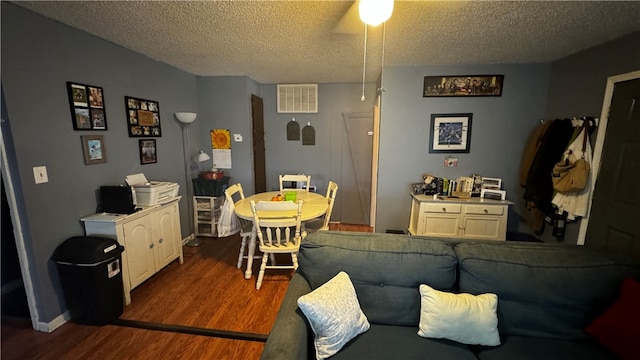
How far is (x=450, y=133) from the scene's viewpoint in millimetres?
3131

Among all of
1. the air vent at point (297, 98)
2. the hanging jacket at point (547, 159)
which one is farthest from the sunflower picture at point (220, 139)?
the hanging jacket at point (547, 159)

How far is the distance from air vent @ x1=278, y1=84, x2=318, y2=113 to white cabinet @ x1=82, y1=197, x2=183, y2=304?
7.63 feet

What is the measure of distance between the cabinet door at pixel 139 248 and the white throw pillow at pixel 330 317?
6.19 ft

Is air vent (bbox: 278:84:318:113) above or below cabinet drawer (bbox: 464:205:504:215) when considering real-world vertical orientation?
above

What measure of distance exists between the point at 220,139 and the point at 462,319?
11.8ft

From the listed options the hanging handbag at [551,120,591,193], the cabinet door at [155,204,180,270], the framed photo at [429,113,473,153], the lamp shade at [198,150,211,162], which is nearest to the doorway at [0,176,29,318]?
the cabinet door at [155,204,180,270]

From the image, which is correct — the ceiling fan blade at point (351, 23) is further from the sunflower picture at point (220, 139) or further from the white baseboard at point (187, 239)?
the white baseboard at point (187, 239)

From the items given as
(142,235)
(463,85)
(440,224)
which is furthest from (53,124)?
(463,85)

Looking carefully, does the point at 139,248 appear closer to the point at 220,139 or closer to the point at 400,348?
the point at 220,139

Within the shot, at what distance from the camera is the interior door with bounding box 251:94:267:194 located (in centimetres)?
398

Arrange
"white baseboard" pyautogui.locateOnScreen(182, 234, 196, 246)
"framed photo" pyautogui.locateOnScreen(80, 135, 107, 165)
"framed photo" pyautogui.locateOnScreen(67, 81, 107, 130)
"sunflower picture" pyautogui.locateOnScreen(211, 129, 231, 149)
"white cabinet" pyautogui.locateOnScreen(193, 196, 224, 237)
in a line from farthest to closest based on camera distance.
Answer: "sunflower picture" pyautogui.locateOnScreen(211, 129, 231, 149) → "white cabinet" pyautogui.locateOnScreen(193, 196, 224, 237) → "white baseboard" pyautogui.locateOnScreen(182, 234, 196, 246) → "framed photo" pyautogui.locateOnScreen(80, 135, 107, 165) → "framed photo" pyautogui.locateOnScreen(67, 81, 107, 130)

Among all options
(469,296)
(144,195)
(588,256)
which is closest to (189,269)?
(144,195)

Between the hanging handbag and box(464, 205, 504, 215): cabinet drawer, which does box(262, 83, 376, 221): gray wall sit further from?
the hanging handbag

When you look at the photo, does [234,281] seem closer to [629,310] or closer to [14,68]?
[14,68]
